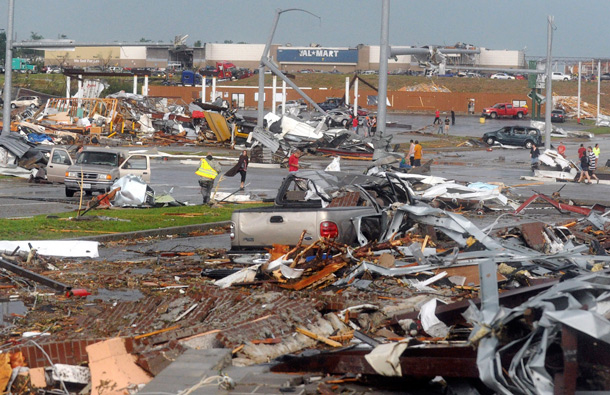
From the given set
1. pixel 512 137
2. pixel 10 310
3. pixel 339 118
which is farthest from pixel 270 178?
pixel 339 118

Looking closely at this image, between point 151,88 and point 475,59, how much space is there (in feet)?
193

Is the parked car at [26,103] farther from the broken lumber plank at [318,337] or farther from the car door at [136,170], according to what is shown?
the broken lumber plank at [318,337]

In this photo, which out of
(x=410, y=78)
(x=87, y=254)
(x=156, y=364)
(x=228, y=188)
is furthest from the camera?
(x=410, y=78)

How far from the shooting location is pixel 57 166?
95.3 feet

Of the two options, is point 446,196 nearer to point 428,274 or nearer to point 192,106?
point 428,274

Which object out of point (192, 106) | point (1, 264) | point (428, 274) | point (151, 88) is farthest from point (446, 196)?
point (151, 88)

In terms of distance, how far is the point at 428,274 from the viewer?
1062cm

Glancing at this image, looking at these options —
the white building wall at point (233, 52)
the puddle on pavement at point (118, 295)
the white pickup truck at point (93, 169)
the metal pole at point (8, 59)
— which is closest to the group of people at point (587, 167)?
the white pickup truck at point (93, 169)

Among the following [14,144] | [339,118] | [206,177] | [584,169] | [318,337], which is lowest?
[318,337]

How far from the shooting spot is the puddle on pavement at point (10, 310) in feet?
29.8

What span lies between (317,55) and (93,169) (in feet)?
323

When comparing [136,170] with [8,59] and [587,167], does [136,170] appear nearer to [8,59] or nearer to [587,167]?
[8,59]

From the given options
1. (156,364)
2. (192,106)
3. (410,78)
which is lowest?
(156,364)

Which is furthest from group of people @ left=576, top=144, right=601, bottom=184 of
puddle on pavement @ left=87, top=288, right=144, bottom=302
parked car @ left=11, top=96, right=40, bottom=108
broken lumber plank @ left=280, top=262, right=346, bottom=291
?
parked car @ left=11, top=96, right=40, bottom=108
